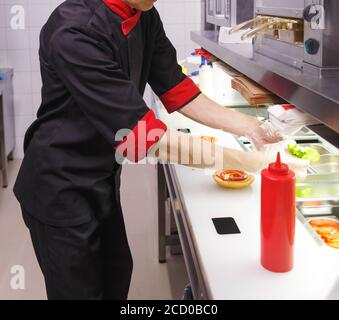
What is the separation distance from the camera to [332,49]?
49.9 inches

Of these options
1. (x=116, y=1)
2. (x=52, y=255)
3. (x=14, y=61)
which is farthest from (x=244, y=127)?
(x=14, y=61)

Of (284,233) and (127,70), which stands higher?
(127,70)

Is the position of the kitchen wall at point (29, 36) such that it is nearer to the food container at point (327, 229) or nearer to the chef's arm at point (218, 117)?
the chef's arm at point (218, 117)

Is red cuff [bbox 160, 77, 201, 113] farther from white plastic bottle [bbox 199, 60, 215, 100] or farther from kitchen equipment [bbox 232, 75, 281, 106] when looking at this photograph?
white plastic bottle [bbox 199, 60, 215, 100]

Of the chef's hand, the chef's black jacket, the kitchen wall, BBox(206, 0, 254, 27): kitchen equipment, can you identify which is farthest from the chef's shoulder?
the kitchen wall

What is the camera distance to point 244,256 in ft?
3.67

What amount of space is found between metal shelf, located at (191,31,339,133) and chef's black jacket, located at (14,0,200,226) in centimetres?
34

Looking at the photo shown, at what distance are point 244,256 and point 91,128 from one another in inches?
22.2

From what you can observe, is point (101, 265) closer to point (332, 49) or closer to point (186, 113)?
point (186, 113)

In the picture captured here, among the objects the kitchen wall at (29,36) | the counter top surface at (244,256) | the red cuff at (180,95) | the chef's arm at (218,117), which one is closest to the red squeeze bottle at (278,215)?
the counter top surface at (244,256)

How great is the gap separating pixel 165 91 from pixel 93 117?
55 centimetres

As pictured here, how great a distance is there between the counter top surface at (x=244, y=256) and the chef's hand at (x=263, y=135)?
0.52 ft

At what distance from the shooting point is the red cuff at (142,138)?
46.7 inches

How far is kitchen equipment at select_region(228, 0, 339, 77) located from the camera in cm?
125
